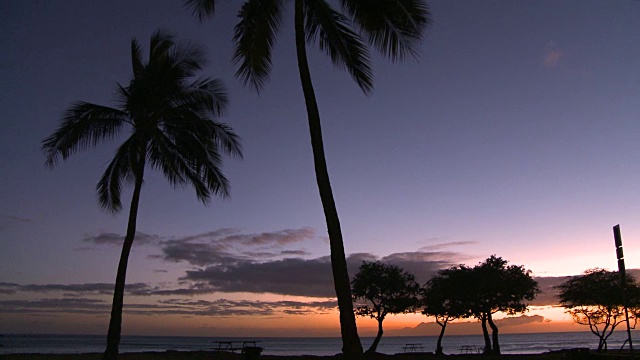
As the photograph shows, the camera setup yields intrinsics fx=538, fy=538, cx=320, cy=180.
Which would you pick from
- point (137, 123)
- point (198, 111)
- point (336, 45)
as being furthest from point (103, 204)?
point (336, 45)

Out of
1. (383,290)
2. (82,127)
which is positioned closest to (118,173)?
(82,127)

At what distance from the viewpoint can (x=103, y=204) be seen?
71.2 ft

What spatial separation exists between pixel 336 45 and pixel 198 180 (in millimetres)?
9714

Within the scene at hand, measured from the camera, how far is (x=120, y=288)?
1823 cm

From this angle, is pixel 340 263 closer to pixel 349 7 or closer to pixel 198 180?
pixel 349 7

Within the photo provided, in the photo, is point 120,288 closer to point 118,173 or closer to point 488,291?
point 118,173

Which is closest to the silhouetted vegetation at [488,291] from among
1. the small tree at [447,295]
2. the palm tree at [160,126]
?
the small tree at [447,295]

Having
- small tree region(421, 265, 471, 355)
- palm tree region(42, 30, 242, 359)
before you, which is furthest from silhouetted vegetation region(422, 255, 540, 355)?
palm tree region(42, 30, 242, 359)

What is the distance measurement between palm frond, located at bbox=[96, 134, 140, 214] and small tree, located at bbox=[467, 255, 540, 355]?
90.4ft

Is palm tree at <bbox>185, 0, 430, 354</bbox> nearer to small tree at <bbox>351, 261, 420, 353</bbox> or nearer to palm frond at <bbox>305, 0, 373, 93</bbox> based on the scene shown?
palm frond at <bbox>305, 0, 373, 93</bbox>

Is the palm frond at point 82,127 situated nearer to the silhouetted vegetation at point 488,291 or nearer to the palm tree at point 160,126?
the palm tree at point 160,126

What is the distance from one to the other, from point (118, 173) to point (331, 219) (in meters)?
12.7

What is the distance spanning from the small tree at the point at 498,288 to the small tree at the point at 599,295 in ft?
8.63

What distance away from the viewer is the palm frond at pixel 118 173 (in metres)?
20.5
